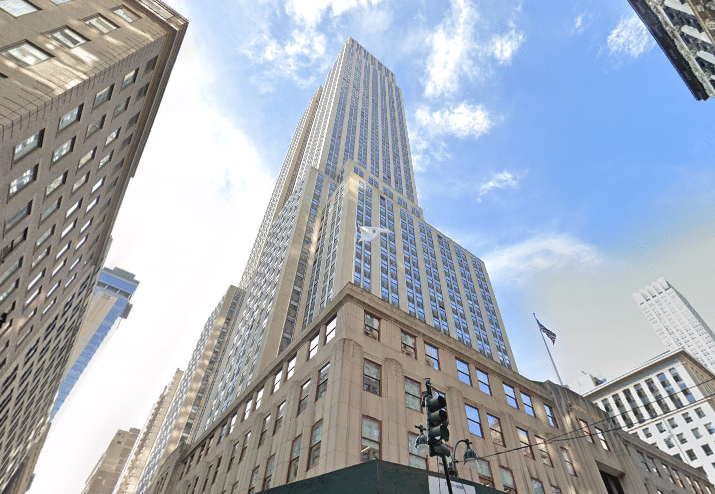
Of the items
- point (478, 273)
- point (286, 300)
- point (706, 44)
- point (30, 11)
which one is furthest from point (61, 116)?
point (478, 273)

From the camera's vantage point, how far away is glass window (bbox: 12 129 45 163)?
63.2 feet

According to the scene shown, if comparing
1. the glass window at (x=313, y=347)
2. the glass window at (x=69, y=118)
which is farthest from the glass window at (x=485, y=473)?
the glass window at (x=69, y=118)

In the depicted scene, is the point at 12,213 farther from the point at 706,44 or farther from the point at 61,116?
the point at 706,44

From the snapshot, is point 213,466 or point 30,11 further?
point 213,466

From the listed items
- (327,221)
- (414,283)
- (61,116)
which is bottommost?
(61,116)

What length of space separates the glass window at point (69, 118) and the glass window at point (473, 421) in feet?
93.0

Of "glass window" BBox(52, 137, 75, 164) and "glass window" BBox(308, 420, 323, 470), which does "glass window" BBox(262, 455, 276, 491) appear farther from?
"glass window" BBox(52, 137, 75, 164)

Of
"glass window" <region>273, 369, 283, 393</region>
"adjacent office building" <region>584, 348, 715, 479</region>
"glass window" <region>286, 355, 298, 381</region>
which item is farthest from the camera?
"adjacent office building" <region>584, 348, 715, 479</region>

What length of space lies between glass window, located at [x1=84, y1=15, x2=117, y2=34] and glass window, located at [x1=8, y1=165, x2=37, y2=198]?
29.4ft

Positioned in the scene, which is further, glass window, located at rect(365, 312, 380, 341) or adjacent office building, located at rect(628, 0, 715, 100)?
adjacent office building, located at rect(628, 0, 715, 100)

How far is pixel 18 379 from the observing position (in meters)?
40.1

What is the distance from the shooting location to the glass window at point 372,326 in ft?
78.5

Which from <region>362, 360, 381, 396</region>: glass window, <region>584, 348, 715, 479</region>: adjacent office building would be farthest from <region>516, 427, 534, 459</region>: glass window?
<region>584, 348, 715, 479</region>: adjacent office building

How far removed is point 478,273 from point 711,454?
153 ft
